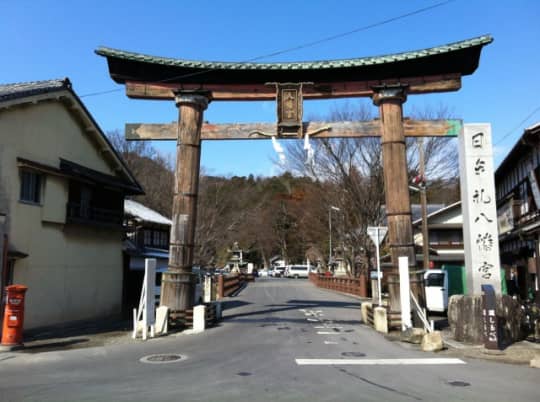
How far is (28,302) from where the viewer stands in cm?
1439

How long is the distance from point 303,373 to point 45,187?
11892mm

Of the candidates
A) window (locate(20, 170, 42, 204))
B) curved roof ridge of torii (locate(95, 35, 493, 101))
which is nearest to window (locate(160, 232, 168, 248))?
window (locate(20, 170, 42, 204))

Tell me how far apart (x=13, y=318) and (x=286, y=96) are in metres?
9.60

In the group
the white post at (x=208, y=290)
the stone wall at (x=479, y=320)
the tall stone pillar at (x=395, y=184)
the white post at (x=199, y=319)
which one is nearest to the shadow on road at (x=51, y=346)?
the white post at (x=199, y=319)

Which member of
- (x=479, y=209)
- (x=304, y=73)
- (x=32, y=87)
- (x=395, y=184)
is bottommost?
(x=479, y=209)

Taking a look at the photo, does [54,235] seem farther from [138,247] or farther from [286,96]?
[138,247]

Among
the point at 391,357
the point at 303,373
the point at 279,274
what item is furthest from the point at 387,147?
the point at 279,274

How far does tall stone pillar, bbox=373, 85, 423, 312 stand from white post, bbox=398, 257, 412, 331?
57cm

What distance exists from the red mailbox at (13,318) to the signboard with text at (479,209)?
11.0 meters

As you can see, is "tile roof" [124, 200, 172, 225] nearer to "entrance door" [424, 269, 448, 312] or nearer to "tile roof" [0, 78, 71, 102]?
"tile roof" [0, 78, 71, 102]

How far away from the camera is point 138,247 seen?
25.5 meters

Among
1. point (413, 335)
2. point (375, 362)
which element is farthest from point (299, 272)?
point (375, 362)

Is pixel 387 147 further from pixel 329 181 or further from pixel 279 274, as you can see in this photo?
pixel 279 274

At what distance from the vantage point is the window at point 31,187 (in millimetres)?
14695
